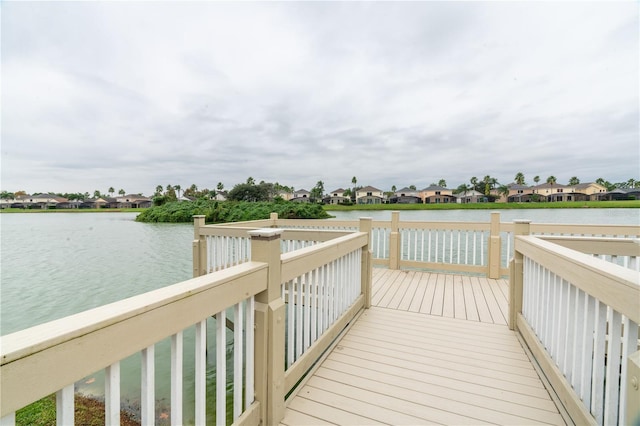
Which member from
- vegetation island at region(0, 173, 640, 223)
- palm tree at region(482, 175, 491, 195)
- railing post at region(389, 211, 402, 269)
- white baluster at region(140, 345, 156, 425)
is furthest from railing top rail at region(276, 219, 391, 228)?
palm tree at region(482, 175, 491, 195)

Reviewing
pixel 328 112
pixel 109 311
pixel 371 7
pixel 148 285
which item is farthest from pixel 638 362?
pixel 328 112

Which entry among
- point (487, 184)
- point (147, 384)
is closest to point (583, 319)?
point (147, 384)

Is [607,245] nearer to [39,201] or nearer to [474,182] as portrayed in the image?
[474,182]

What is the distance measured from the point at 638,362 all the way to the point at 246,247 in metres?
4.57

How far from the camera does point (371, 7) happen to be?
270 inches

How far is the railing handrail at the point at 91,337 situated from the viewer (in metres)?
0.61

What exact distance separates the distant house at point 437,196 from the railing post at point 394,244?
197 ft

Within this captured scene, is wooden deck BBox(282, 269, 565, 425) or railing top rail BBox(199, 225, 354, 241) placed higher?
railing top rail BBox(199, 225, 354, 241)

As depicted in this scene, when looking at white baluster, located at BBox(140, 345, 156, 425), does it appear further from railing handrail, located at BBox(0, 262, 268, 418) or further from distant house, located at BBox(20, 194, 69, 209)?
distant house, located at BBox(20, 194, 69, 209)

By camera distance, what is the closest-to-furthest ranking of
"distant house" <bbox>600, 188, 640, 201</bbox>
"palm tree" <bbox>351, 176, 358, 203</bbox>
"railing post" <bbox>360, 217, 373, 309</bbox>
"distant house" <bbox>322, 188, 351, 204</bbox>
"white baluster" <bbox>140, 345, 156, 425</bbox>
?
"white baluster" <bbox>140, 345, 156, 425</bbox> < "railing post" <bbox>360, 217, 373, 309</bbox> < "distant house" <bbox>600, 188, 640, 201</bbox> < "distant house" <bbox>322, 188, 351, 204</bbox> < "palm tree" <bbox>351, 176, 358, 203</bbox>

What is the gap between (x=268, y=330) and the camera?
1651 millimetres

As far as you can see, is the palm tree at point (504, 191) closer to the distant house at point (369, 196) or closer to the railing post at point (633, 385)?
the distant house at point (369, 196)

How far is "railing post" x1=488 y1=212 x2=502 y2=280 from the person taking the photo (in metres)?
5.12

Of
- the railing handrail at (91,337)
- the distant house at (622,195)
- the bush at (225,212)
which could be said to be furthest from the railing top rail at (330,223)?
the distant house at (622,195)
